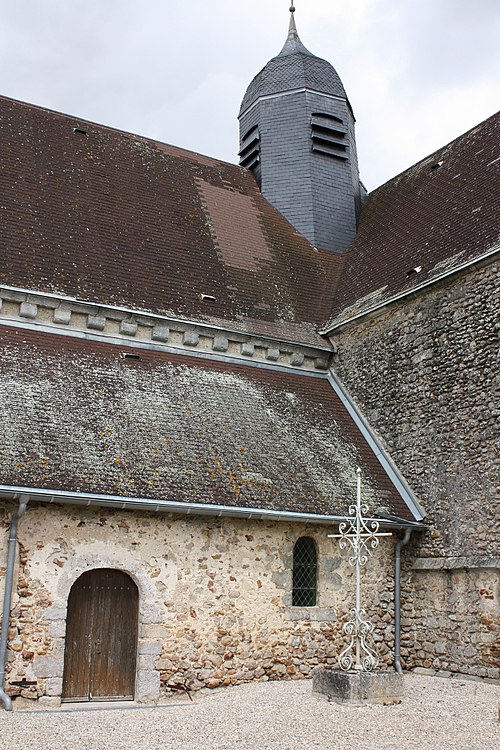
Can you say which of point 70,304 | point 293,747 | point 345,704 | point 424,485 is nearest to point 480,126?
point 424,485

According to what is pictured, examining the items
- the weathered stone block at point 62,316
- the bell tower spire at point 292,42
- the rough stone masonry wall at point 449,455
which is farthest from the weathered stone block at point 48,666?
the bell tower spire at point 292,42

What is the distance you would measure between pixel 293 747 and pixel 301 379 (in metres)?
7.04

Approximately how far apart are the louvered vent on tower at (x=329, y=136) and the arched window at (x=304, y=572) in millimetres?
9199

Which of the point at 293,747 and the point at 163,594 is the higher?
the point at 163,594

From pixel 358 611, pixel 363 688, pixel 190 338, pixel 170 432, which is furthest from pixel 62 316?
pixel 363 688

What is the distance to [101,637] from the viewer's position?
879cm

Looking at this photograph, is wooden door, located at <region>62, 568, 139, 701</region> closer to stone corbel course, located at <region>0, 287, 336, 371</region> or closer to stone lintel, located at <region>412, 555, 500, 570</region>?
stone corbel course, located at <region>0, 287, 336, 371</region>

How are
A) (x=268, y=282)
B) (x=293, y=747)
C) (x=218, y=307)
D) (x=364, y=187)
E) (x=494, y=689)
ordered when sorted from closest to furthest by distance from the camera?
1. (x=293, y=747)
2. (x=494, y=689)
3. (x=218, y=307)
4. (x=268, y=282)
5. (x=364, y=187)

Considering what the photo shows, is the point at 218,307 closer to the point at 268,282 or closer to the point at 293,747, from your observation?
the point at 268,282

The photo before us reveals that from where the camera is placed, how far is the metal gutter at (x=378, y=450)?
35.9ft

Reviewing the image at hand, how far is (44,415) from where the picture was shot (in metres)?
9.27

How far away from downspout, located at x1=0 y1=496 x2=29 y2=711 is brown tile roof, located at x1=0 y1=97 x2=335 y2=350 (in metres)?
3.80

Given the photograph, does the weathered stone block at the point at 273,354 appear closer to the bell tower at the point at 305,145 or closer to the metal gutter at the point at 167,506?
the metal gutter at the point at 167,506

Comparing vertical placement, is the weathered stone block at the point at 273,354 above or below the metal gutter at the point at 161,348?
above
